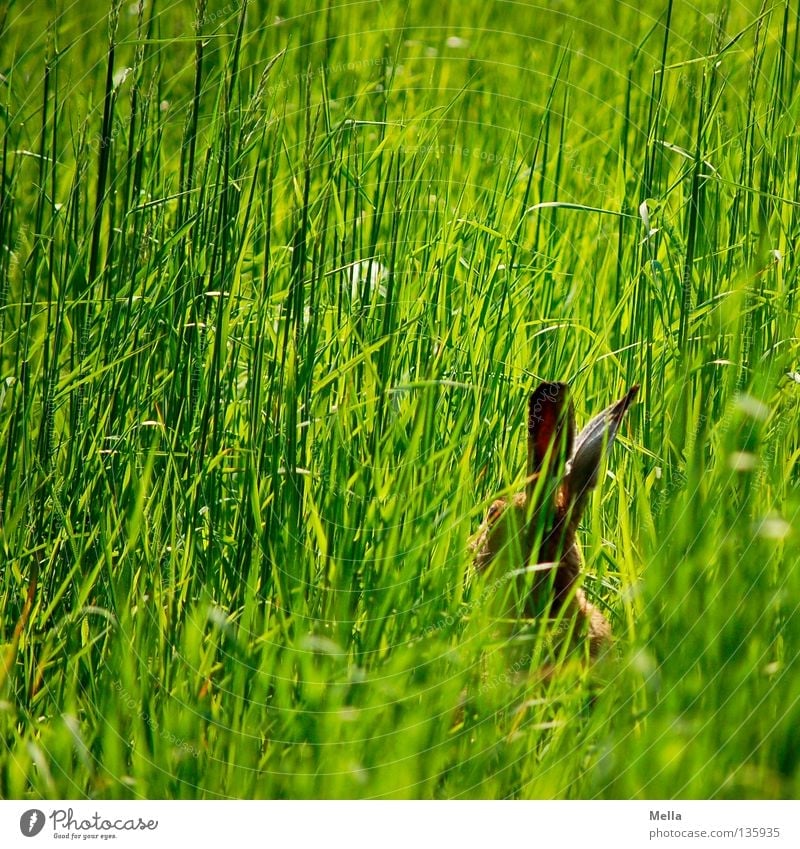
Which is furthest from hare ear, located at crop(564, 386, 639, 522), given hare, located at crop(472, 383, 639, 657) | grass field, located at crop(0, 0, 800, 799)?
grass field, located at crop(0, 0, 800, 799)

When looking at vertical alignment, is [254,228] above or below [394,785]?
above

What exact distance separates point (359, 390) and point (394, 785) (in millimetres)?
679

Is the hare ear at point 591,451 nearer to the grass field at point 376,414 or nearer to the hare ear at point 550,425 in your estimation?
the hare ear at point 550,425

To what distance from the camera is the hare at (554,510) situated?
1.29m

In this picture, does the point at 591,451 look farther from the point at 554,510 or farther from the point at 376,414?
A: the point at 376,414

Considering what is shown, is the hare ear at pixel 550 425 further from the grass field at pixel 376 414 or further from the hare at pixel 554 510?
the grass field at pixel 376 414

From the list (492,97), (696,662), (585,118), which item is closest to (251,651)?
(696,662)

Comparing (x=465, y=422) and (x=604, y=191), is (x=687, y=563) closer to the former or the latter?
(x=465, y=422)

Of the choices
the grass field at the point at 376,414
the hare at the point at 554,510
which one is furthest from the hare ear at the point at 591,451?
the grass field at the point at 376,414

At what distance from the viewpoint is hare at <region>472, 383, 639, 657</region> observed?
1.29 m

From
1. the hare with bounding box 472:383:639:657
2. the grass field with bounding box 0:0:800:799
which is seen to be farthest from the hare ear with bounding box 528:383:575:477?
the grass field with bounding box 0:0:800:799

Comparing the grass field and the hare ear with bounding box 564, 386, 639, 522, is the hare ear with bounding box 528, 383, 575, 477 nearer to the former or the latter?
the hare ear with bounding box 564, 386, 639, 522

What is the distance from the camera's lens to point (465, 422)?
1.60 meters

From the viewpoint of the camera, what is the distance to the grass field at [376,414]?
1222 mm
